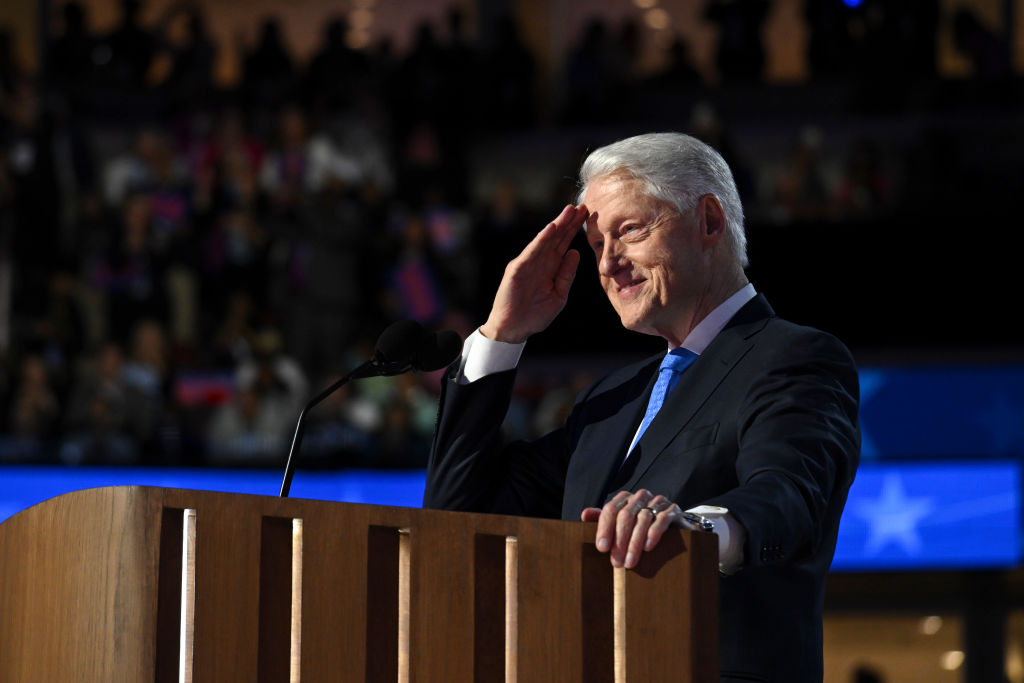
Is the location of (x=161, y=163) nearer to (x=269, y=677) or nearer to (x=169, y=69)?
(x=169, y=69)

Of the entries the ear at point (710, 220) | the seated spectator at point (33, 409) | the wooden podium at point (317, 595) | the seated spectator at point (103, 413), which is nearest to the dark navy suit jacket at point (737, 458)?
the ear at point (710, 220)

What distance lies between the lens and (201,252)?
9.43 meters

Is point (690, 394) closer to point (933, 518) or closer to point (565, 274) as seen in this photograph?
point (565, 274)

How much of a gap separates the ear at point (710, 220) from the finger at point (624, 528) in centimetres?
81

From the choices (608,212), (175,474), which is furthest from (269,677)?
(175,474)

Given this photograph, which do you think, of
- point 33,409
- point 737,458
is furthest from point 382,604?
point 33,409

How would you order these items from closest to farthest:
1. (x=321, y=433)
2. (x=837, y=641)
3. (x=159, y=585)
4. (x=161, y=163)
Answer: (x=159, y=585) → (x=321, y=433) → (x=837, y=641) → (x=161, y=163)

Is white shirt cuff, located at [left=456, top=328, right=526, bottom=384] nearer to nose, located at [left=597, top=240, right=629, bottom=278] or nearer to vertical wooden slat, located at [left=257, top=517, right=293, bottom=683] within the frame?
nose, located at [left=597, top=240, right=629, bottom=278]

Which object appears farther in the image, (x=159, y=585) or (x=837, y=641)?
(x=837, y=641)

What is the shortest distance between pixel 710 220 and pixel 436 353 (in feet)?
1.61

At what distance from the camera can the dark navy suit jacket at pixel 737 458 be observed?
1.81 m

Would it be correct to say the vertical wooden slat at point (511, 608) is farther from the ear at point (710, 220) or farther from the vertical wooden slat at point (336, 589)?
the ear at point (710, 220)

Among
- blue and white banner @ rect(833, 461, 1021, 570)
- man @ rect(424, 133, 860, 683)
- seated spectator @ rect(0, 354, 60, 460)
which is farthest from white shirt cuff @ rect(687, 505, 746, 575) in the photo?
seated spectator @ rect(0, 354, 60, 460)

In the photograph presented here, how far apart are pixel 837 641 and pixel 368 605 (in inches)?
280
